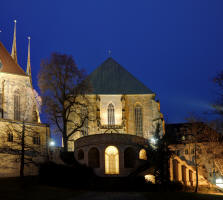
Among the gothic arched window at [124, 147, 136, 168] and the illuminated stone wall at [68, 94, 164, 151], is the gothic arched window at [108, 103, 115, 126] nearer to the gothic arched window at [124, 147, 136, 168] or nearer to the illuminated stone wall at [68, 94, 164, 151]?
the illuminated stone wall at [68, 94, 164, 151]

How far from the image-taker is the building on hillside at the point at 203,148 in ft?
120

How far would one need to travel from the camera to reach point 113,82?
171ft

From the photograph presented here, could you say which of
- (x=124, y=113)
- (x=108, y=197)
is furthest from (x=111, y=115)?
(x=108, y=197)

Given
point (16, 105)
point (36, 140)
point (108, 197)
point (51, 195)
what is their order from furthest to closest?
point (16, 105)
point (36, 140)
point (108, 197)
point (51, 195)

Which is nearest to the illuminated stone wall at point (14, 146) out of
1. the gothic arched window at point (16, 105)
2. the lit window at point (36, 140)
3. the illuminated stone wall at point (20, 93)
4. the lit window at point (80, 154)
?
the lit window at point (36, 140)

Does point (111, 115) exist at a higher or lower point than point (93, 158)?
higher

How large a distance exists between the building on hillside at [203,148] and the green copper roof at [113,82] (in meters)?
9.41

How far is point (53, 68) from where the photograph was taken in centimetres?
3872

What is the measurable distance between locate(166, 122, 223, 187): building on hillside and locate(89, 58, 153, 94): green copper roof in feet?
30.9

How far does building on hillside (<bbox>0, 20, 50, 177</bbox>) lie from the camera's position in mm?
34938

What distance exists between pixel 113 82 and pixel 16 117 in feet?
50.4

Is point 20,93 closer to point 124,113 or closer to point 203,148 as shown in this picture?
point 124,113

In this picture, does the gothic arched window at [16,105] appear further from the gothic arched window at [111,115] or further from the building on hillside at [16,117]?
the gothic arched window at [111,115]

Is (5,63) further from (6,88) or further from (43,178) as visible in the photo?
(43,178)
